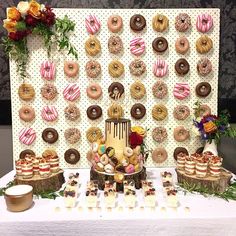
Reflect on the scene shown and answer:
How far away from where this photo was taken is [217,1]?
2076 millimetres

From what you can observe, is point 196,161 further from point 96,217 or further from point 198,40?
point 198,40

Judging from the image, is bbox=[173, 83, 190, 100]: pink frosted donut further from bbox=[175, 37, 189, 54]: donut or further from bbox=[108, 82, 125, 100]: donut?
bbox=[108, 82, 125, 100]: donut

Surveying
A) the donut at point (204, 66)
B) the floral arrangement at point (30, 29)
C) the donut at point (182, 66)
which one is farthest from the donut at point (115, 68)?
the donut at point (204, 66)

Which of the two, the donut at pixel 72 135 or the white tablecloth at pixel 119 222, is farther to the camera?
the donut at pixel 72 135

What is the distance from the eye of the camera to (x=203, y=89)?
199 centimetres

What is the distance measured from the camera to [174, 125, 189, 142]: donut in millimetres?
2012

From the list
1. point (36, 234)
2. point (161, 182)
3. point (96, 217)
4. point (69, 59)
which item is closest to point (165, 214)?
point (96, 217)

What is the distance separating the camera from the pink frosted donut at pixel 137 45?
193cm

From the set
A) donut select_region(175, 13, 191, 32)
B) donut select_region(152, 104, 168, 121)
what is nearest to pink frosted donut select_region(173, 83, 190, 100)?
donut select_region(152, 104, 168, 121)

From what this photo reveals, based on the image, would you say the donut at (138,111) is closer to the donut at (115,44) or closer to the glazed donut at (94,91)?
the glazed donut at (94,91)

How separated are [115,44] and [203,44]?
1.86 feet

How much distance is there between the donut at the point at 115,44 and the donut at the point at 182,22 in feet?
1.25

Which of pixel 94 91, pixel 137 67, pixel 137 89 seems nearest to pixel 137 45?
pixel 137 67

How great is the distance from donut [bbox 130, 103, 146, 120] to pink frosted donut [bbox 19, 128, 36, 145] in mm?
Answer: 665
